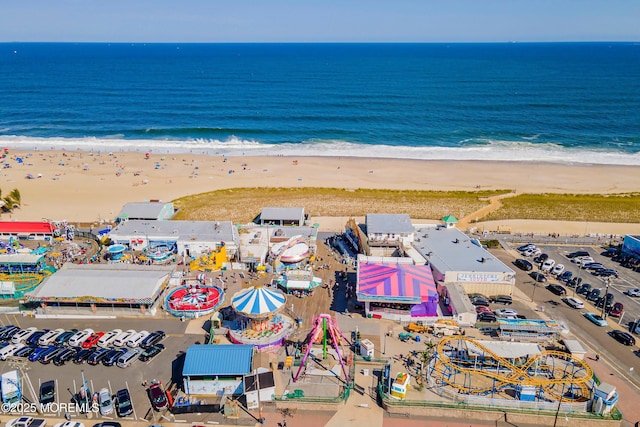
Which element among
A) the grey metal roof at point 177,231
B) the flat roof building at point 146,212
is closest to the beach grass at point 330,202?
the flat roof building at point 146,212

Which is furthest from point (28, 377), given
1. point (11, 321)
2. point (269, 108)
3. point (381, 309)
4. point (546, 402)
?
point (269, 108)

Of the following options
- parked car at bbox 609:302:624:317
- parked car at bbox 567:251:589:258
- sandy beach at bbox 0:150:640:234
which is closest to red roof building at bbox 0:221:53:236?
sandy beach at bbox 0:150:640:234

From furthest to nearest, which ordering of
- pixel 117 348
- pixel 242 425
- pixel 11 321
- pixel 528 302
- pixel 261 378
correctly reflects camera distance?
pixel 528 302
pixel 11 321
pixel 117 348
pixel 261 378
pixel 242 425

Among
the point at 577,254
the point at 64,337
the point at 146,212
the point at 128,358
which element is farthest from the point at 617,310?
the point at 146,212

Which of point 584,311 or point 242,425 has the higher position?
point 584,311

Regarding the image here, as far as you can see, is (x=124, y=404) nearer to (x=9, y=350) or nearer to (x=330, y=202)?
(x=9, y=350)

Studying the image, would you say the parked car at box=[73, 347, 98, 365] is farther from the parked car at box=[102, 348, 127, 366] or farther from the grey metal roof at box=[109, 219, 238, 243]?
the grey metal roof at box=[109, 219, 238, 243]

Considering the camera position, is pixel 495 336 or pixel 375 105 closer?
pixel 495 336

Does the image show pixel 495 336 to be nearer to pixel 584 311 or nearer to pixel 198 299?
pixel 584 311
